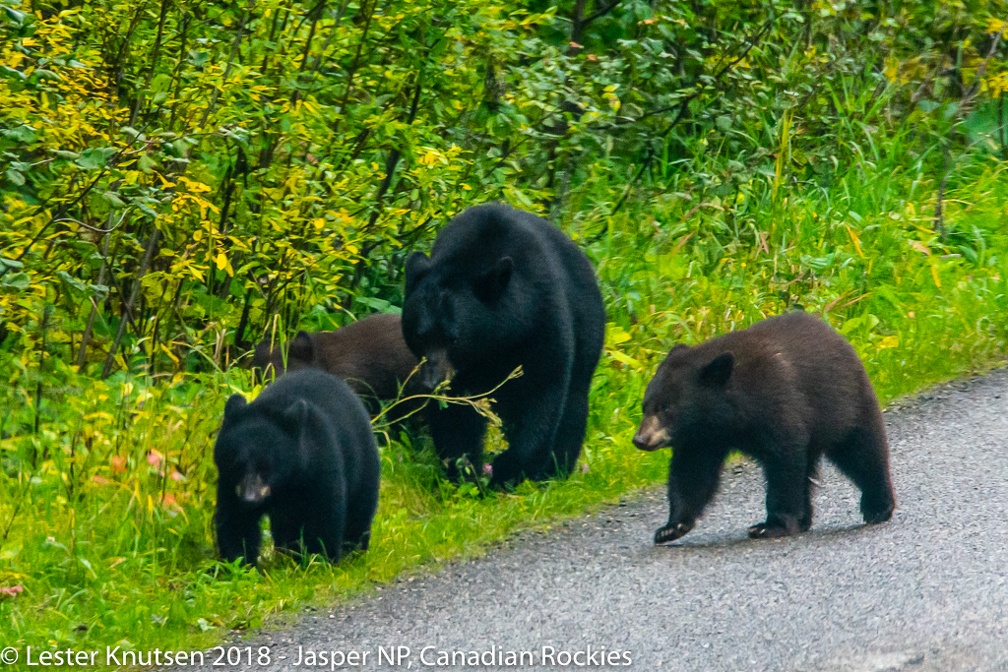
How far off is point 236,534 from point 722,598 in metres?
1.94

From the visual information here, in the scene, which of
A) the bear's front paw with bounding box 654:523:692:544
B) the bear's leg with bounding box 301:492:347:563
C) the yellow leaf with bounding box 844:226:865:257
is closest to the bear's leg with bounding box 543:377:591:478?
the bear's front paw with bounding box 654:523:692:544

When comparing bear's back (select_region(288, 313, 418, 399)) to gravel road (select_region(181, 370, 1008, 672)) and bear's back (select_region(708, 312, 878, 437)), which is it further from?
bear's back (select_region(708, 312, 878, 437))

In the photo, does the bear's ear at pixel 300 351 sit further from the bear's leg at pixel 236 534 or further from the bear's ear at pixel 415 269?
the bear's leg at pixel 236 534

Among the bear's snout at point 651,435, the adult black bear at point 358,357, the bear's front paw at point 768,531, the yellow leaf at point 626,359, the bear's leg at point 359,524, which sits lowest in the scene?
the adult black bear at point 358,357

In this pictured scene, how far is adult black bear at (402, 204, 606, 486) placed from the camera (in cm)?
697

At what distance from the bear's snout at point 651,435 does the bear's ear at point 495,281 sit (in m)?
0.96

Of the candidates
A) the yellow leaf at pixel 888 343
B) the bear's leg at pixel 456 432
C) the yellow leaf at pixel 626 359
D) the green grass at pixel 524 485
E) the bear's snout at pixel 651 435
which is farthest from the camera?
the yellow leaf at pixel 888 343

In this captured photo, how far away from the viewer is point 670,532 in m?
6.35

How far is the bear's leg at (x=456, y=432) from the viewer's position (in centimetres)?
736

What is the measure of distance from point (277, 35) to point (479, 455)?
8.44 ft

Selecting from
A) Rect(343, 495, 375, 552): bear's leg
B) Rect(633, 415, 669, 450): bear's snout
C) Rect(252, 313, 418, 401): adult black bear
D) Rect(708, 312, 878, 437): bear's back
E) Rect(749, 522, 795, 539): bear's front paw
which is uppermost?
Rect(708, 312, 878, 437): bear's back

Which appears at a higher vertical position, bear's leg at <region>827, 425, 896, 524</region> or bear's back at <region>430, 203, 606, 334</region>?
bear's back at <region>430, 203, 606, 334</region>

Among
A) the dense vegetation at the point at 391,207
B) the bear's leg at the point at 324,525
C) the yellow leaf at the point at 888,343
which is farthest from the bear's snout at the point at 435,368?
the yellow leaf at the point at 888,343

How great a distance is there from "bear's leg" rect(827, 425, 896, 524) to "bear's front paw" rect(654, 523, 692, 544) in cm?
79
